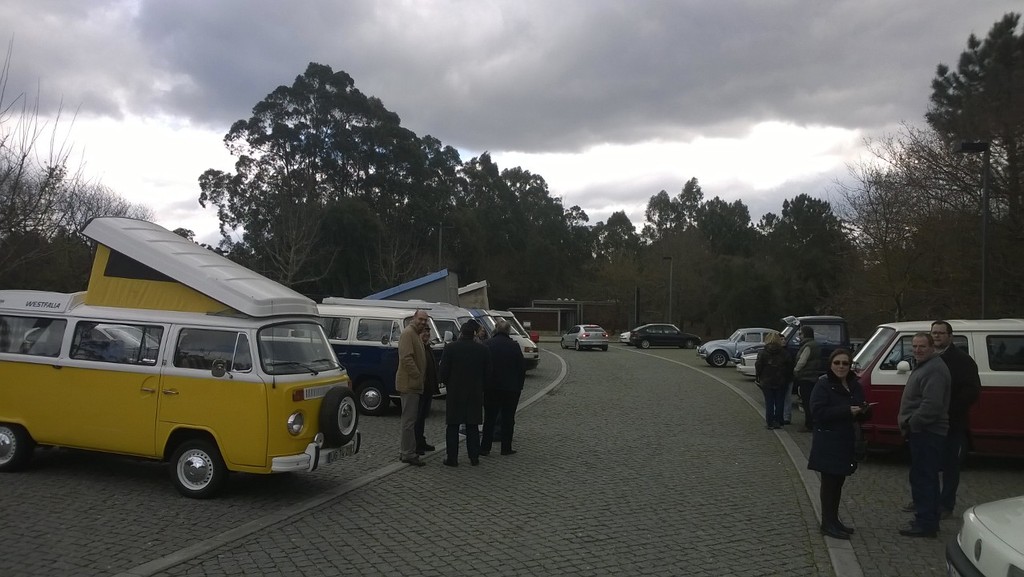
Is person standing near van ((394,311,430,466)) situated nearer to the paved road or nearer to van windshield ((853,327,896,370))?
the paved road

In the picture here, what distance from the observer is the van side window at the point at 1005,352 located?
1030cm

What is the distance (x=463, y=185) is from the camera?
7219 centimetres

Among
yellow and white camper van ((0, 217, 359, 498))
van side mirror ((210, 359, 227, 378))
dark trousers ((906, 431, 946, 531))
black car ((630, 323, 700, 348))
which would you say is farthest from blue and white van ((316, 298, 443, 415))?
black car ((630, 323, 700, 348))

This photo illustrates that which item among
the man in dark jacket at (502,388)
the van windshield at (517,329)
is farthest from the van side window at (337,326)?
the van windshield at (517,329)

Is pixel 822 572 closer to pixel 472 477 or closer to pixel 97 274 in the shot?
pixel 472 477

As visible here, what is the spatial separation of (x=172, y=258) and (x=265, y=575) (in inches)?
158

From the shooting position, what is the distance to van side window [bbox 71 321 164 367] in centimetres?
822

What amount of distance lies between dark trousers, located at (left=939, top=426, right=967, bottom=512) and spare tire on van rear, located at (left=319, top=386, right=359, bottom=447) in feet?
19.1

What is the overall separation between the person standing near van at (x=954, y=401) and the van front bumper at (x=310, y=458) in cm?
592

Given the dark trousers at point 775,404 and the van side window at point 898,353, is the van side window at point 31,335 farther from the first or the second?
the dark trousers at point 775,404

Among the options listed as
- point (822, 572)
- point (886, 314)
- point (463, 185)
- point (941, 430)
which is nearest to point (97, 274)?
point (822, 572)

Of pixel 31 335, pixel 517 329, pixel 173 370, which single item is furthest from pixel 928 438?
pixel 517 329

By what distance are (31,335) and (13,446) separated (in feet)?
4.02

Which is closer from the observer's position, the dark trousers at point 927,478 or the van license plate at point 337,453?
the dark trousers at point 927,478
